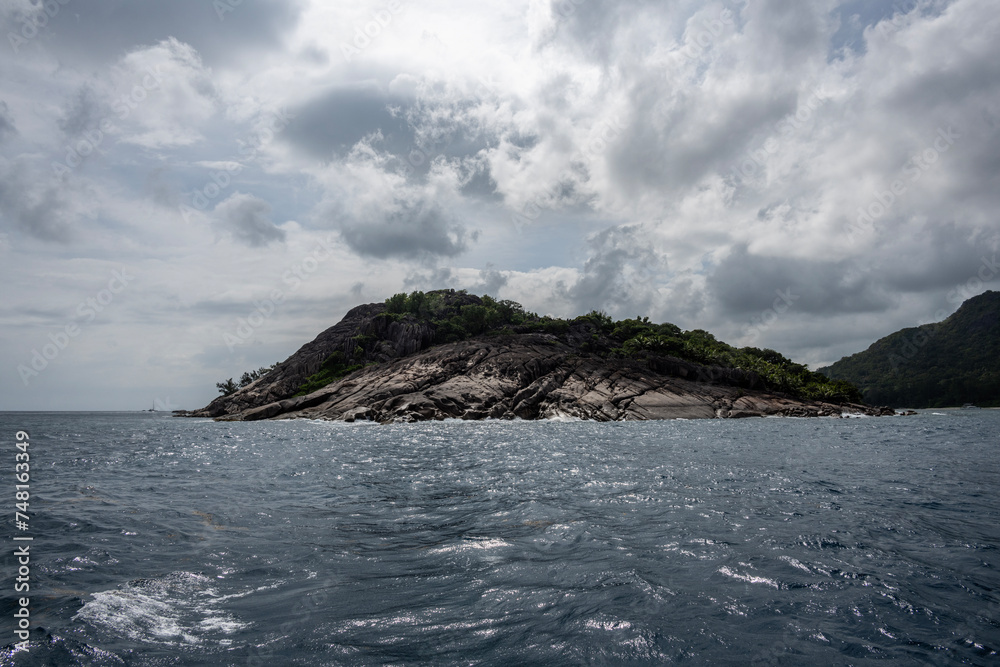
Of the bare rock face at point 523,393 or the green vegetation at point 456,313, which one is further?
the green vegetation at point 456,313

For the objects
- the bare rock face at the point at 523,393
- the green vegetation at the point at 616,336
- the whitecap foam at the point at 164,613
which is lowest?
the whitecap foam at the point at 164,613

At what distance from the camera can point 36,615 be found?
659 cm

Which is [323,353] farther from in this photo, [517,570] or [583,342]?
[517,570]

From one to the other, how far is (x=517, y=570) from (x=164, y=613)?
17.3 ft

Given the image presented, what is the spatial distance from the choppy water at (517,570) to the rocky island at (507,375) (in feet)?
159

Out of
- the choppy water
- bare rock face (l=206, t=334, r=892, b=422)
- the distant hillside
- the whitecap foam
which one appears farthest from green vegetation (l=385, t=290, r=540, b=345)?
the distant hillside

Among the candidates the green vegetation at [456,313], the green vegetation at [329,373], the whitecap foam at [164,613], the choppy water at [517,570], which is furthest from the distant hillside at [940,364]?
the whitecap foam at [164,613]

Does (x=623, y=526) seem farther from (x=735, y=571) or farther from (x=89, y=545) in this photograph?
(x=89, y=545)

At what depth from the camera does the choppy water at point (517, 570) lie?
19.3ft

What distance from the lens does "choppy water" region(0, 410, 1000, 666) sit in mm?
5895

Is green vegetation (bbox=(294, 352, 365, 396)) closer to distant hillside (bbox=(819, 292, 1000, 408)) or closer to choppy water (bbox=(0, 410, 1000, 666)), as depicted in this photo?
choppy water (bbox=(0, 410, 1000, 666))

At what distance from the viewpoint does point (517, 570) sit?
8688mm

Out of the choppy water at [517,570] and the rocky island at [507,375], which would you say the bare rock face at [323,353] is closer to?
the rocky island at [507,375]

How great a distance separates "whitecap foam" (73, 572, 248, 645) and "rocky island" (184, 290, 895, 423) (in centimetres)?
5569
